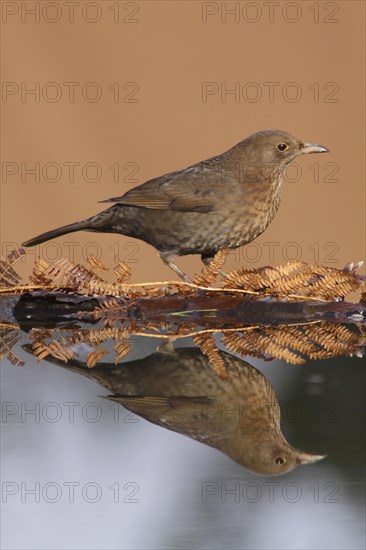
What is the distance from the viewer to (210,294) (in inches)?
86.3

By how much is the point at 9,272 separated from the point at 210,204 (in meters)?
1.35

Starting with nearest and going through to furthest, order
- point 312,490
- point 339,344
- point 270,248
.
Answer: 1. point 312,490
2. point 339,344
3. point 270,248

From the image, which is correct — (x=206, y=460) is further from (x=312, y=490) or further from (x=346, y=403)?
(x=346, y=403)

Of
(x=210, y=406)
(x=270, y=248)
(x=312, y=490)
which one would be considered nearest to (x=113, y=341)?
(x=210, y=406)

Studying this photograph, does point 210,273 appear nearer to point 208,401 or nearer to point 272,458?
point 208,401

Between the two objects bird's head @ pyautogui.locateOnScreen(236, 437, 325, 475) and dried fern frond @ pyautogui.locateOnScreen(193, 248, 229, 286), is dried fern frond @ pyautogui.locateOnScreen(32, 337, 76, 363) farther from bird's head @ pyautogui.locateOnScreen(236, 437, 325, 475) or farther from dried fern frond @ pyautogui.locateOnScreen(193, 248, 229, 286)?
bird's head @ pyautogui.locateOnScreen(236, 437, 325, 475)

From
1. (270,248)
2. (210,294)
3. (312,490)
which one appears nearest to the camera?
(312,490)

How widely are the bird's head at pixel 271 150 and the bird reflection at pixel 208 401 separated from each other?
1.97 meters

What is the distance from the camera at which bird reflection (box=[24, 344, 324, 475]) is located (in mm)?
1226

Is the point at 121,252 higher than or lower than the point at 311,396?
lower

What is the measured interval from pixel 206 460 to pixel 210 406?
23cm

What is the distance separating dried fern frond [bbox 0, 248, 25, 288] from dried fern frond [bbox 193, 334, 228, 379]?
1.60 feet

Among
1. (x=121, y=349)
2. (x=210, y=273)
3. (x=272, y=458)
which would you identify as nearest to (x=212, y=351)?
(x=121, y=349)

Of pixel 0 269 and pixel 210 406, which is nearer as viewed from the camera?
pixel 210 406
